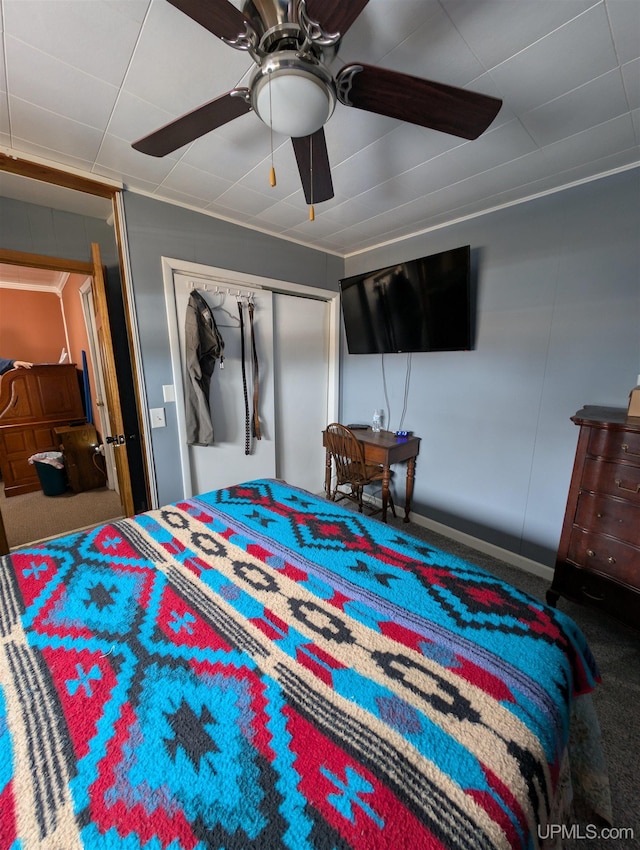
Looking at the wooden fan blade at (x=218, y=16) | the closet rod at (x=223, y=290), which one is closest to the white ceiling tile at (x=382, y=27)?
the wooden fan blade at (x=218, y=16)

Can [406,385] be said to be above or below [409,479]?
above

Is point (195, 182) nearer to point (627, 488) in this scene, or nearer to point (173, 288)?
point (173, 288)

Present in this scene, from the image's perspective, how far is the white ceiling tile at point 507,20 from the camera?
0.91m

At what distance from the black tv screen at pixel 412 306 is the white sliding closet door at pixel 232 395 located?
80cm

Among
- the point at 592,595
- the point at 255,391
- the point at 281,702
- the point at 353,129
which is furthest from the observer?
the point at 255,391

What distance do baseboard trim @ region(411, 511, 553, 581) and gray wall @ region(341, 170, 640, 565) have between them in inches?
1.8

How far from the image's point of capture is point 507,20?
3.11 ft

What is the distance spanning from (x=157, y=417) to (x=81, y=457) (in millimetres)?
1964

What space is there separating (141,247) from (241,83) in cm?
115

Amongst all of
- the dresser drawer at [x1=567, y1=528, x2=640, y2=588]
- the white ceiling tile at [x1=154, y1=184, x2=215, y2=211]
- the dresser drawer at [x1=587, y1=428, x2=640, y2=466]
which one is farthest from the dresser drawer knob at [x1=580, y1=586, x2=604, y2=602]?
the white ceiling tile at [x1=154, y1=184, x2=215, y2=211]

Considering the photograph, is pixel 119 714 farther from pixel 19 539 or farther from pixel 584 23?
pixel 19 539

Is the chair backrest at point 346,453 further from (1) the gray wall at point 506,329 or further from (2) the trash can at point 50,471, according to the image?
(2) the trash can at point 50,471

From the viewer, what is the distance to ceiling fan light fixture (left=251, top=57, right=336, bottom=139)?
0.86 meters

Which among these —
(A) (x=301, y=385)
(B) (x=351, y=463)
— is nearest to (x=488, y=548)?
(B) (x=351, y=463)
